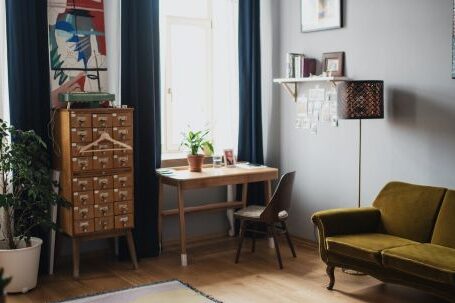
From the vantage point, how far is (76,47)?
15.4 ft

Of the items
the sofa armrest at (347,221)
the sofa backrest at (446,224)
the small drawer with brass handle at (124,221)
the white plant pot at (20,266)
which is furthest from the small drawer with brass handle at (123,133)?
the sofa backrest at (446,224)

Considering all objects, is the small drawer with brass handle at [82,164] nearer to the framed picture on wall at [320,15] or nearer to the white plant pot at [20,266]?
the white plant pot at [20,266]

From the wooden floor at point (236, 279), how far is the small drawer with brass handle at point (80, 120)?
3.77 ft

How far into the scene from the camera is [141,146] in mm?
4949

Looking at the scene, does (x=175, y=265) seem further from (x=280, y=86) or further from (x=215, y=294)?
(x=280, y=86)

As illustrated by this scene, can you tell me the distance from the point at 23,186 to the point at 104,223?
661 millimetres

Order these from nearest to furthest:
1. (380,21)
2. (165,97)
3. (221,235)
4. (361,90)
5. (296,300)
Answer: (296,300) < (361,90) < (380,21) < (165,97) < (221,235)

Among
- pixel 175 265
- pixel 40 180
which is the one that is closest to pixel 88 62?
pixel 40 180

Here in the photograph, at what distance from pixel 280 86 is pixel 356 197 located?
1373 millimetres

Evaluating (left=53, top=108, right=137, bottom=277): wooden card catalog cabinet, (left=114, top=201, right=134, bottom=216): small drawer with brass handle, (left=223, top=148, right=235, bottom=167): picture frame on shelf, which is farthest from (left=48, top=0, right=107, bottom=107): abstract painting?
(left=223, top=148, right=235, bottom=167): picture frame on shelf

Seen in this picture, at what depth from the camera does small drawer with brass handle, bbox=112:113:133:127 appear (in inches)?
177

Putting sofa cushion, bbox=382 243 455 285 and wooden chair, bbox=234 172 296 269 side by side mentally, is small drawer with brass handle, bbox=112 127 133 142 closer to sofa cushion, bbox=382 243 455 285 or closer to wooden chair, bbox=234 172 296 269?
wooden chair, bbox=234 172 296 269

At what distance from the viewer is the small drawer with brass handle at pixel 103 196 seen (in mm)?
4453

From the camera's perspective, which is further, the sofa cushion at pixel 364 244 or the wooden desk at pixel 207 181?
the wooden desk at pixel 207 181
